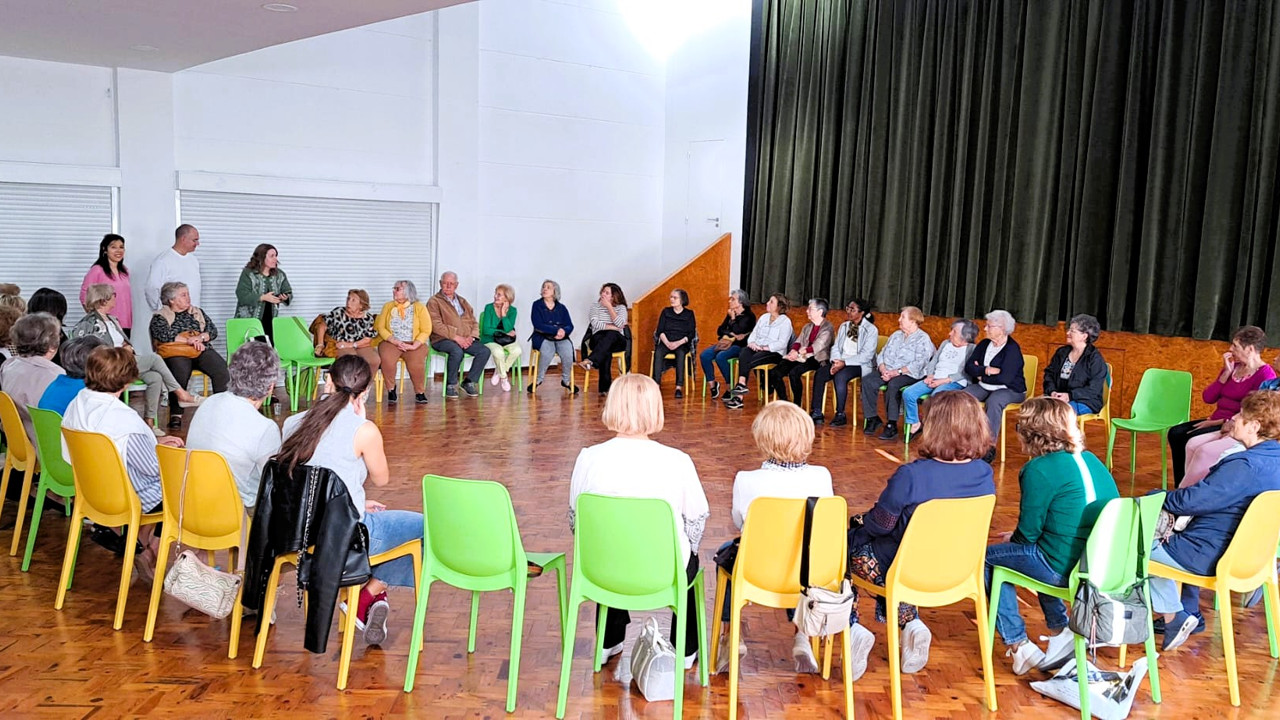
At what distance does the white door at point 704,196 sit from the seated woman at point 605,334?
6.59 ft

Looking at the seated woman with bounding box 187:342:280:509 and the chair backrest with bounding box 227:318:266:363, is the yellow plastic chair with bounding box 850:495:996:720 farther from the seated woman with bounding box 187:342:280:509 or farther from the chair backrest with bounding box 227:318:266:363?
the chair backrest with bounding box 227:318:266:363

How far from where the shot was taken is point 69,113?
9039 mm

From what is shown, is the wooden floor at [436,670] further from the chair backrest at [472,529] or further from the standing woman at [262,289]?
the standing woman at [262,289]

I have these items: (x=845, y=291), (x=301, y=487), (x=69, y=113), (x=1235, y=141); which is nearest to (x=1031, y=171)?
(x=1235, y=141)

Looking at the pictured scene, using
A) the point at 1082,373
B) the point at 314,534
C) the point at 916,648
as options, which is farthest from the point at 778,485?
the point at 1082,373

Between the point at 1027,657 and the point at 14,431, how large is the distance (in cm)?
451

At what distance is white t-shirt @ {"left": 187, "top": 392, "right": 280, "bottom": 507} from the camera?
3.95m

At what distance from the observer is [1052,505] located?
138 inches

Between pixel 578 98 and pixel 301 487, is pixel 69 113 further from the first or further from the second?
pixel 301 487

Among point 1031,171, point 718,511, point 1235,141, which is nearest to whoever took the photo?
point 718,511

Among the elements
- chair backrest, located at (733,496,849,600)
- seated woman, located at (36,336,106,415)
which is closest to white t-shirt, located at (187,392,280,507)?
seated woman, located at (36,336,106,415)

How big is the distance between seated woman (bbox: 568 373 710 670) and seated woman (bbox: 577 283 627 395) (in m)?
6.87

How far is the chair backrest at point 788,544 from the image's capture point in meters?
3.18

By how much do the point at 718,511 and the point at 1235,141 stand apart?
463cm
